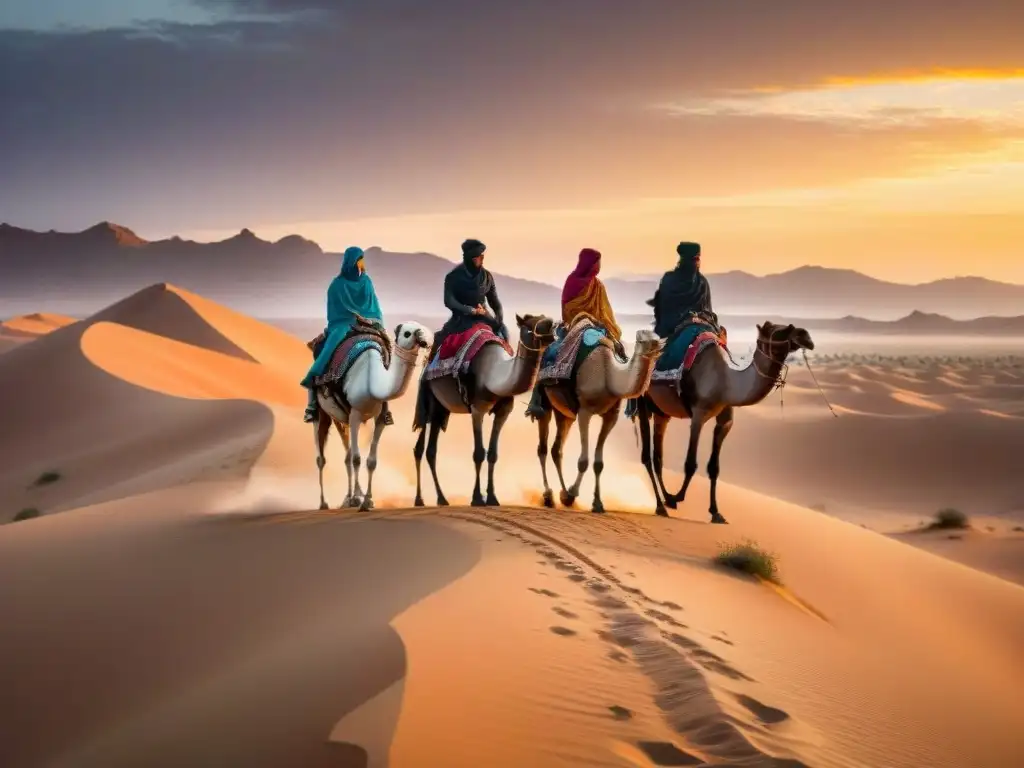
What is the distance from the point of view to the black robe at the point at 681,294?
693 inches

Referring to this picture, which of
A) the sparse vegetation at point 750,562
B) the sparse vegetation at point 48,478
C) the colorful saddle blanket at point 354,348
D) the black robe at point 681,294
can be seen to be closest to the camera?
the sparse vegetation at point 750,562

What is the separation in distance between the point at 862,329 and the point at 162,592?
188 m

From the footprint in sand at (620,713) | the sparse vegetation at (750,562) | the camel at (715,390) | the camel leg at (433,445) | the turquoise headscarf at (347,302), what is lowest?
the sparse vegetation at (750,562)

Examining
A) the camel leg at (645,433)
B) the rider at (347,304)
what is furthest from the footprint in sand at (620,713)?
the camel leg at (645,433)

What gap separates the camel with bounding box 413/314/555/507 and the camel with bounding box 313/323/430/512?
0.88 m

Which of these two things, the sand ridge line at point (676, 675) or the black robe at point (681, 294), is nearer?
the sand ridge line at point (676, 675)

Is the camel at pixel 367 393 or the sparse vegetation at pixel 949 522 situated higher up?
the camel at pixel 367 393

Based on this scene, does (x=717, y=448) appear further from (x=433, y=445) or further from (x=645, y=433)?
(x=433, y=445)

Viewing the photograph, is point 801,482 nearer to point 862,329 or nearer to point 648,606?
point 648,606

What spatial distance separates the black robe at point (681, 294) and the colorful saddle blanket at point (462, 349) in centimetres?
283

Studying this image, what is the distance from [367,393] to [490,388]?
1555 millimetres

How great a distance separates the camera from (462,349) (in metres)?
15.7

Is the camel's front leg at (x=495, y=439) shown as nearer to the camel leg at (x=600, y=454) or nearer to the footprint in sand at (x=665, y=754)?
the camel leg at (x=600, y=454)

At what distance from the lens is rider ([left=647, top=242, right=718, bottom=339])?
1761 centimetres
